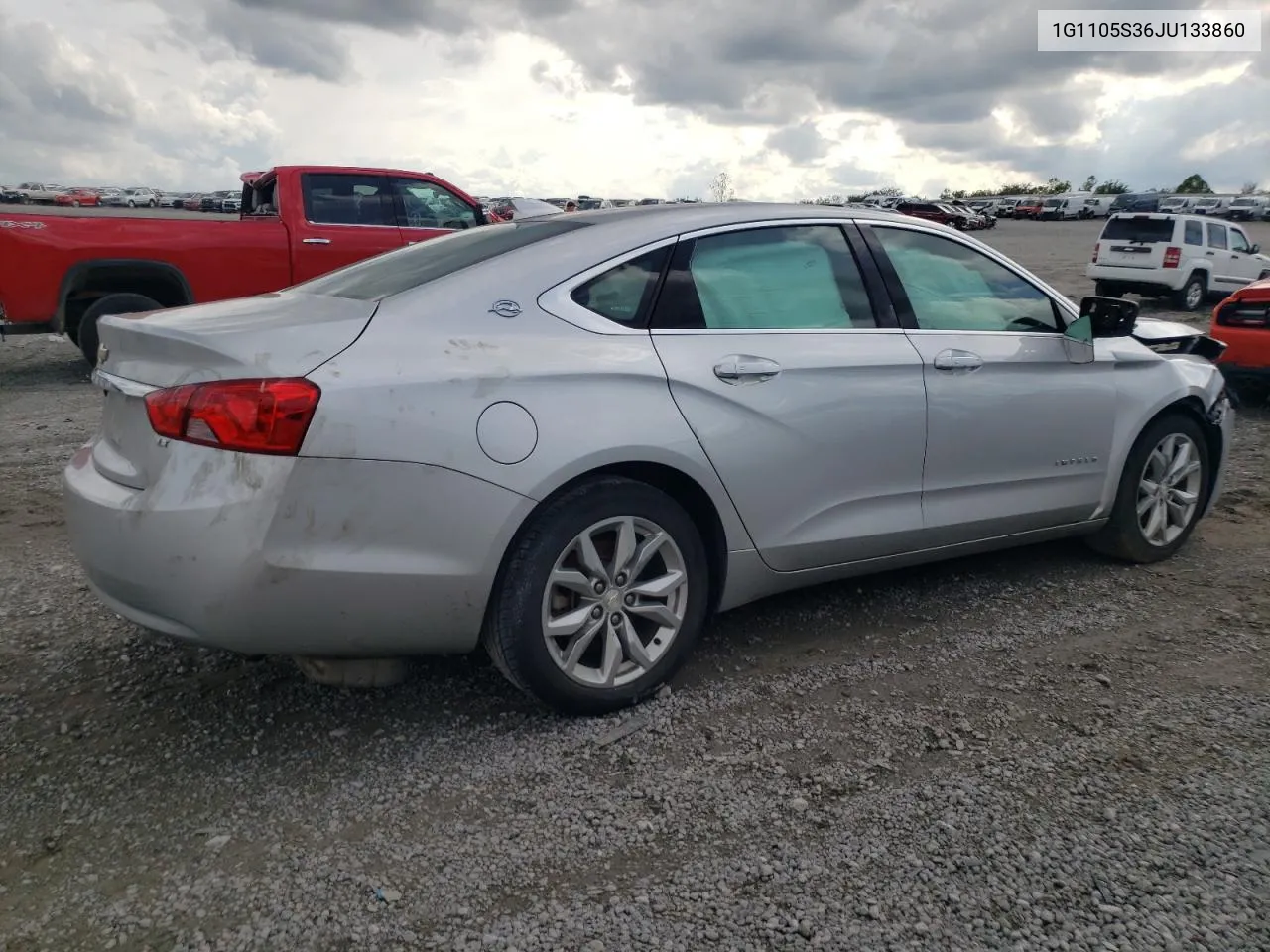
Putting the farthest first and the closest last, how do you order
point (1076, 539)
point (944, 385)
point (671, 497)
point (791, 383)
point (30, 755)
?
point (1076, 539) < point (944, 385) < point (791, 383) < point (671, 497) < point (30, 755)

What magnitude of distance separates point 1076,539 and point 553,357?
10.5 ft

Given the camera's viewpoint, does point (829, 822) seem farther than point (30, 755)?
No

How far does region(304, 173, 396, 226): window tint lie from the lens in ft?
31.3

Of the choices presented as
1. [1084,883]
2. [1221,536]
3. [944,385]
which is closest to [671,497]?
[944,385]

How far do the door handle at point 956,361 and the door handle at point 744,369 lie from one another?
2.56 feet

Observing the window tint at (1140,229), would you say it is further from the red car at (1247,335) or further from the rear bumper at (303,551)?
the rear bumper at (303,551)

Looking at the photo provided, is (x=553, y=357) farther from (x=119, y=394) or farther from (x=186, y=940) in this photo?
(x=186, y=940)

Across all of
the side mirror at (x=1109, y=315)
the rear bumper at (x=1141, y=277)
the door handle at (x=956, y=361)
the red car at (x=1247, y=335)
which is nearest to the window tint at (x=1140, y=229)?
the rear bumper at (x=1141, y=277)

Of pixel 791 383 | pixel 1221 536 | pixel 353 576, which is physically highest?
pixel 791 383

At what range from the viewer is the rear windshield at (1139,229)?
1727cm

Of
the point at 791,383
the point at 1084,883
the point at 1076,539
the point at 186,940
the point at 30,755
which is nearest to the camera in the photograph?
the point at 186,940

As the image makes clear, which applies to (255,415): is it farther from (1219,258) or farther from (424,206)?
(1219,258)

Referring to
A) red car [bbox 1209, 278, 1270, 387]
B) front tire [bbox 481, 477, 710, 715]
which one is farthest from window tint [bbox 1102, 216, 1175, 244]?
front tire [bbox 481, 477, 710, 715]

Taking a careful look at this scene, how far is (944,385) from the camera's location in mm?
3816
